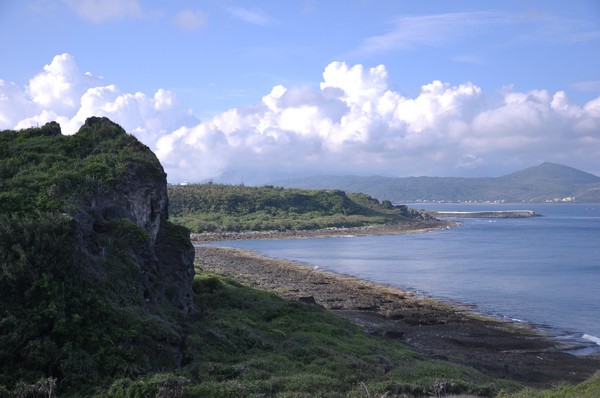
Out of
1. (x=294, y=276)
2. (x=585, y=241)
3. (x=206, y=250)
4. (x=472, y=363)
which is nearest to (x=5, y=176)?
(x=472, y=363)

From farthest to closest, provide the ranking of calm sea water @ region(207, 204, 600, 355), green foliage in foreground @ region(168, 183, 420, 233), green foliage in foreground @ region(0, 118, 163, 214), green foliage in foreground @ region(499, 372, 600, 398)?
green foliage in foreground @ region(168, 183, 420, 233) < calm sea water @ region(207, 204, 600, 355) < green foliage in foreground @ region(0, 118, 163, 214) < green foliage in foreground @ region(499, 372, 600, 398)

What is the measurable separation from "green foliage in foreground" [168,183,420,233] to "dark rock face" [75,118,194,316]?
107 m

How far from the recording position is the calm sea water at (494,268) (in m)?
44.2

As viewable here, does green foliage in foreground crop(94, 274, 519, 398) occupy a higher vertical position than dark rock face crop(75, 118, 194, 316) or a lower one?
lower

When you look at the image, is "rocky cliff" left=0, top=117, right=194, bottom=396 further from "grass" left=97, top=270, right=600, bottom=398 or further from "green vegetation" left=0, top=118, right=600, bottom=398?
"grass" left=97, top=270, right=600, bottom=398

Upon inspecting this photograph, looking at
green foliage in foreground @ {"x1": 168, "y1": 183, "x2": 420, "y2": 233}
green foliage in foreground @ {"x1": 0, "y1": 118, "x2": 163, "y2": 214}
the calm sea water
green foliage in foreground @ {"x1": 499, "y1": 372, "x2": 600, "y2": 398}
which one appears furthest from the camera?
green foliage in foreground @ {"x1": 168, "y1": 183, "x2": 420, "y2": 233}

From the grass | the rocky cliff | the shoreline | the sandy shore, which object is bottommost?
the sandy shore

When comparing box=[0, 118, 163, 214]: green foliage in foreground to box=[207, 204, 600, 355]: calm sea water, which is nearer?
box=[0, 118, 163, 214]: green foliage in foreground

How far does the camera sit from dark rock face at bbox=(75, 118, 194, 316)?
2061 cm

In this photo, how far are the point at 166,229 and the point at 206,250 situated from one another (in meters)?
65.4

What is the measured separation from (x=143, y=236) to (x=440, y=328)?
940 inches

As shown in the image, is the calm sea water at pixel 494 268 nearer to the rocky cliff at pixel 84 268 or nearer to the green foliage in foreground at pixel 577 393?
the green foliage in foreground at pixel 577 393

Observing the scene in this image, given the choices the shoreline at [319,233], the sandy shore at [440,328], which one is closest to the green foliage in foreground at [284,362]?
→ the sandy shore at [440,328]

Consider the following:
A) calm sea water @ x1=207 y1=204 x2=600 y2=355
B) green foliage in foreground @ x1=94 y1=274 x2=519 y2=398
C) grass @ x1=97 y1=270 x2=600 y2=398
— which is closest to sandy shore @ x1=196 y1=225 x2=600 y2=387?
calm sea water @ x1=207 y1=204 x2=600 y2=355
